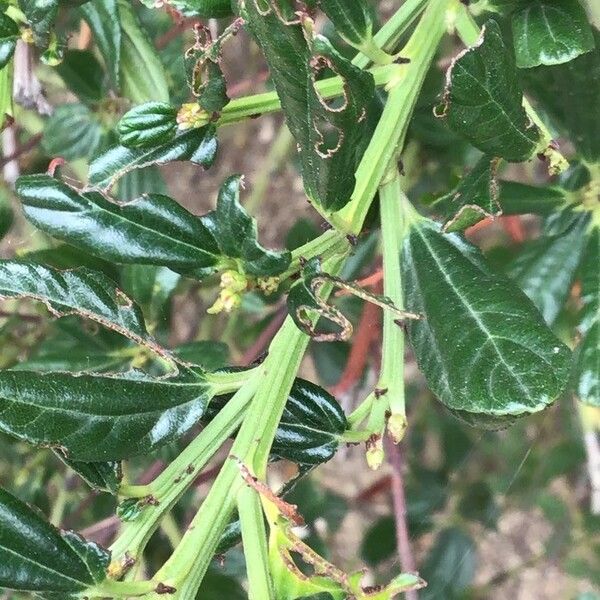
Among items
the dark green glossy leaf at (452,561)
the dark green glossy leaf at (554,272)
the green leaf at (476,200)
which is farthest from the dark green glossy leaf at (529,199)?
the dark green glossy leaf at (452,561)

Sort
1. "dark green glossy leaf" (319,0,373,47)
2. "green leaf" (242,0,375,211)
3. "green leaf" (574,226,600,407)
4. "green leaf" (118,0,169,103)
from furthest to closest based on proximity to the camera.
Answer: "green leaf" (118,0,169,103) < "green leaf" (574,226,600,407) < "dark green glossy leaf" (319,0,373,47) < "green leaf" (242,0,375,211)

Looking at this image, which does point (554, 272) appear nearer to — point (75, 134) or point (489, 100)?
point (489, 100)

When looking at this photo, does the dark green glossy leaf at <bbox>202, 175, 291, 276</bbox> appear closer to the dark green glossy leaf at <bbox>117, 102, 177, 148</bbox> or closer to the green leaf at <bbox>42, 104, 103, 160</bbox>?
the dark green glossy leaf at <bbox>117, 102, 177, 148</bbox>

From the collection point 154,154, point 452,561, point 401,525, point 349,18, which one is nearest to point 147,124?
point 154,154

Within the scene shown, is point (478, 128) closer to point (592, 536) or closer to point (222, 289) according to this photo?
point (222, 289)

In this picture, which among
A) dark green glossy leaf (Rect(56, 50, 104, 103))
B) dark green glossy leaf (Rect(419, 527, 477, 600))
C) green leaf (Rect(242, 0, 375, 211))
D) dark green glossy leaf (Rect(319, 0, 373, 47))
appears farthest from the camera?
dark green glossy leaf (Rect(419, 527, 477, 600))

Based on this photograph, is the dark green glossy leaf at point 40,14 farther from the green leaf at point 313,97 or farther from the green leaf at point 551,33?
the green leaf at point 551,33

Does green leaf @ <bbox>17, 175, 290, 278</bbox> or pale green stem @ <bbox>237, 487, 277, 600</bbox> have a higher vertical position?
green leaf @ <bbox>17, 175, 290, 278</bbox>

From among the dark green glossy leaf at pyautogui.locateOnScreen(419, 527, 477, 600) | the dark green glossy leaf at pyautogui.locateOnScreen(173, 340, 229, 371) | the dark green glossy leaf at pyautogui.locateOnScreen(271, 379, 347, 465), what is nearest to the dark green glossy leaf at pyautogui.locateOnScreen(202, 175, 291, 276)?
the dark green glossy leaf at pyautogui.locateOnScreen(271, 379, 347, 465)
